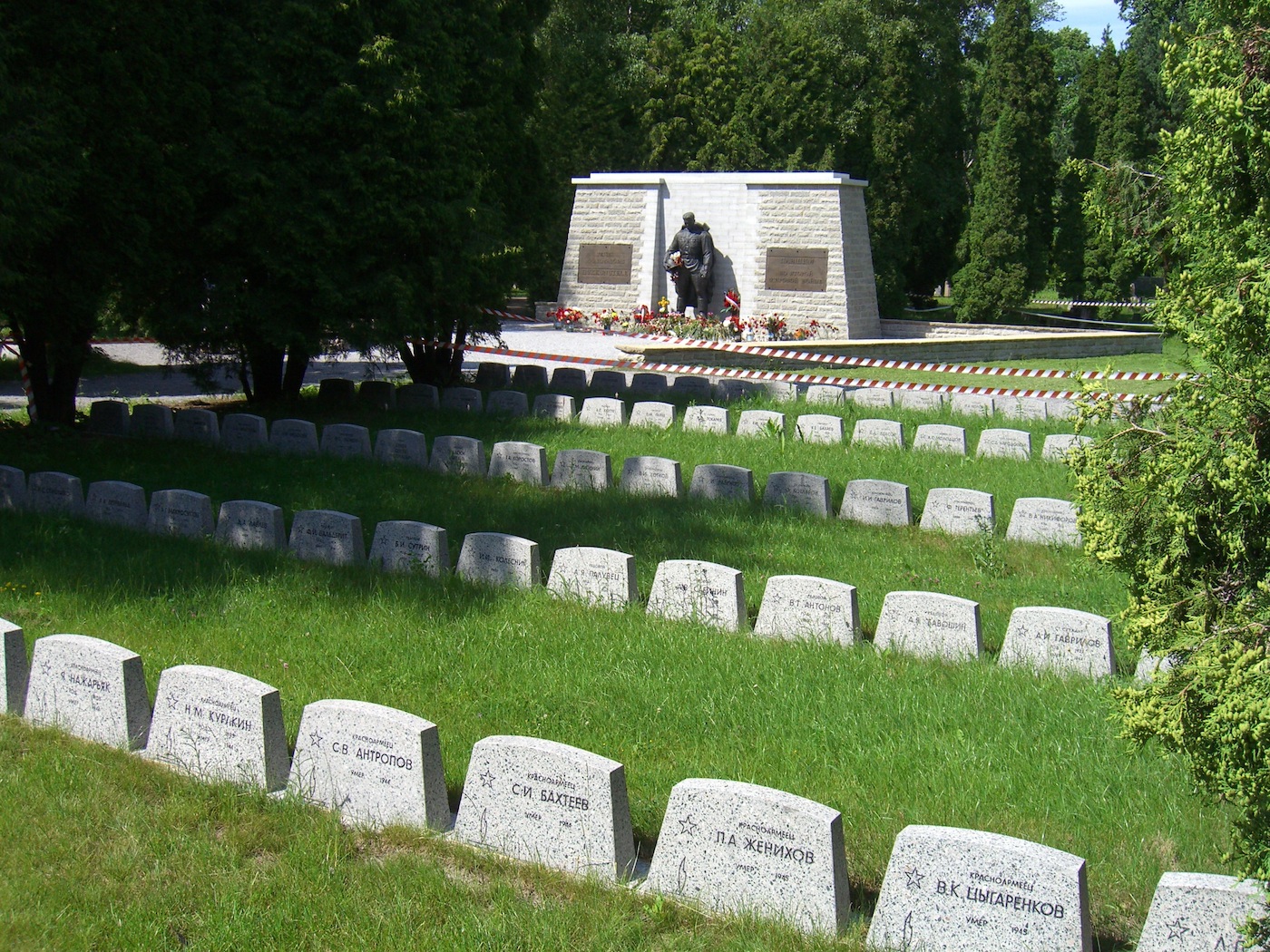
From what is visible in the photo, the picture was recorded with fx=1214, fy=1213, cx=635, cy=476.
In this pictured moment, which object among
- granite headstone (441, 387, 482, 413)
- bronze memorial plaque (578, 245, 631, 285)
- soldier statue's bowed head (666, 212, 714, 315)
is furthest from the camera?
bronze memorial plaque (578, 245, 631, 285)

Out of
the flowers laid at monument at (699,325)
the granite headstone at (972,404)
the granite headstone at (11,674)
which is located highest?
the flowers laid at monument at (699,325)

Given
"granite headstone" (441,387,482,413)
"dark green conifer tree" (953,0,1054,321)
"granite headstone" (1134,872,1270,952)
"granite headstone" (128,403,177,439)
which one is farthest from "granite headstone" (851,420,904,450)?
"dark green conifer tree" (953,0,1054,321)

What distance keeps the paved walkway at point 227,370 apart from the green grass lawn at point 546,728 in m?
9.34

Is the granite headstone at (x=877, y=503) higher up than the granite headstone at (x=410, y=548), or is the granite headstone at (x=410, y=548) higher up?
the granite headstone at (x=877, y=503)

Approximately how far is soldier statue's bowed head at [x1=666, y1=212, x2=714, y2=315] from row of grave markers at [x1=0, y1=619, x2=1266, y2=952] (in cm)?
2122

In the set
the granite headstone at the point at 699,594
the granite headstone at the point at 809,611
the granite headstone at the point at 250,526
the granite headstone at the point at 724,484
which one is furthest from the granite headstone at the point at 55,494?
the granite headstone at the point at 809,611

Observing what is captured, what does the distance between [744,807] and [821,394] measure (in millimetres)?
11825

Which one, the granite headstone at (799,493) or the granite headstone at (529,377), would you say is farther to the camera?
the granite headstone at (529,377)

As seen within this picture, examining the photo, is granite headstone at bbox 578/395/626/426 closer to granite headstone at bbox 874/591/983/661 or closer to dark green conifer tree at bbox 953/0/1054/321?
granite headstone at bbox 874/591/983/661

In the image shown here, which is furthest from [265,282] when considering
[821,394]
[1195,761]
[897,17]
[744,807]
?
[897,17]

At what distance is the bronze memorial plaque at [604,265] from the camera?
27672 millimetres

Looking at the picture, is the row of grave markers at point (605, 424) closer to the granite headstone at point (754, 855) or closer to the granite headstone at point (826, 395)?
the granite headstone at point (826, 395)

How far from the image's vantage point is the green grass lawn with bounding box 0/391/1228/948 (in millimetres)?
4051

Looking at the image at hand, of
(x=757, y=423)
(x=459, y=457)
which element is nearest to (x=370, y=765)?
(x=459, y=457)
